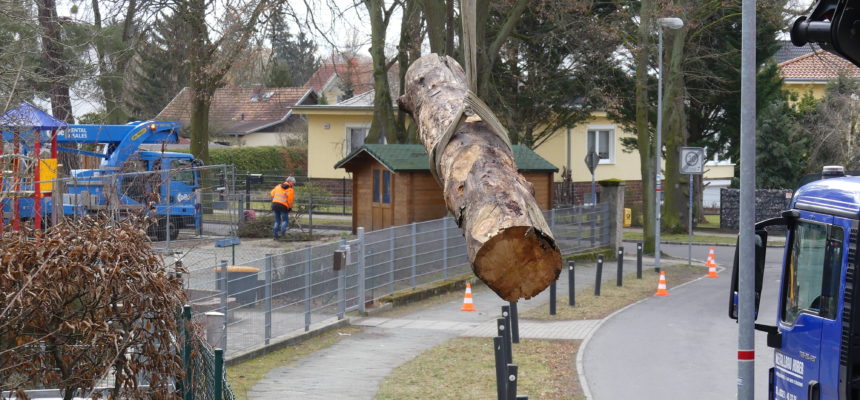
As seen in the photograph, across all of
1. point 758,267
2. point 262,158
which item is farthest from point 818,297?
point 262,158

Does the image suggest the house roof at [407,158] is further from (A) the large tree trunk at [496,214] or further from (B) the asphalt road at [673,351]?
(A) the large tree trunk at [496,214]

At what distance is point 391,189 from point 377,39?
6362 mm

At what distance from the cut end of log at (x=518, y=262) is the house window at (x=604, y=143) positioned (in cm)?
4705

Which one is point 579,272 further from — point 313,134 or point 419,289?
point 313,134

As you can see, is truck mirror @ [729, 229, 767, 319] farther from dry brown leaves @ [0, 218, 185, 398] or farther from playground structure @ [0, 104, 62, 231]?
playground structure @ [0, 104, 62, 231]

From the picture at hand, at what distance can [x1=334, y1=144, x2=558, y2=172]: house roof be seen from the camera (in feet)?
83.0

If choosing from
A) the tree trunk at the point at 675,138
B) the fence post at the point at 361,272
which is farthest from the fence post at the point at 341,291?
the tree trunk at the point at 675,138

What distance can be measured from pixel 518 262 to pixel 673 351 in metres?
10.4

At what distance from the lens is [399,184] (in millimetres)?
25438

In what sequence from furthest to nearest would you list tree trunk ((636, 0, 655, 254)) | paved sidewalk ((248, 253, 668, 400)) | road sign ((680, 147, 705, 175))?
tree trunk ((636, 0, 655, 254)), road sign ((680, 147, 705, 175)), paved sidewalk ((248, 253, 668, 400))

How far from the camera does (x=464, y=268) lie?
22.3 m

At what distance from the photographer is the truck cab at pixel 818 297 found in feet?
23.8

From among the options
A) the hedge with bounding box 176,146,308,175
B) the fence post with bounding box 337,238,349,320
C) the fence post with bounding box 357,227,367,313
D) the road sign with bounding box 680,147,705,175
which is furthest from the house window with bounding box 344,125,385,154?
the fence post with bounding box 337,238,349,320

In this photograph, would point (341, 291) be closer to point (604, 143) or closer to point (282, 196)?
point (282, 196)
